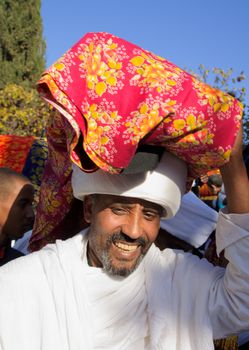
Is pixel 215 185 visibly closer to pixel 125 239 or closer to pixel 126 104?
pixel 125 239

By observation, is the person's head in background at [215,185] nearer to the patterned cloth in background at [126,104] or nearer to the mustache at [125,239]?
the mustache at [125,239]

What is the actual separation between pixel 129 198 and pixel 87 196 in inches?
10.6

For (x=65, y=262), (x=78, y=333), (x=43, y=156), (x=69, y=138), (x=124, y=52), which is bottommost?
(x=43, y=156)

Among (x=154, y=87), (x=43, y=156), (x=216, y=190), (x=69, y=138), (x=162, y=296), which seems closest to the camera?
(x=154, y=87)

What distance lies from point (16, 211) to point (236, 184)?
1784 mm

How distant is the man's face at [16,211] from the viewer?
3.43 meters

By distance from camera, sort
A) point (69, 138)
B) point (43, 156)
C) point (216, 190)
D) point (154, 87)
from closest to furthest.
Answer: point (154, 87)
point (69, 138)
point (43, 156)
point (216, 190)

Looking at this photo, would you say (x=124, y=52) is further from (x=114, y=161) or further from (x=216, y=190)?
(x=216, y=190)

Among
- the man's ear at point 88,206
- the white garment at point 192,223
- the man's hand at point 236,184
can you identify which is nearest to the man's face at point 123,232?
the man's ear at point 88,206

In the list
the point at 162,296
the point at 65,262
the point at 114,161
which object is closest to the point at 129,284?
the point at 162,296

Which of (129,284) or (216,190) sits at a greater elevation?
(129,284)

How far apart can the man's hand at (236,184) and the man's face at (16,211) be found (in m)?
1.72

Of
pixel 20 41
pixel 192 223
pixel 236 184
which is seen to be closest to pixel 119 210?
pixel 236 184

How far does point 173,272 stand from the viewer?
8.16ft
